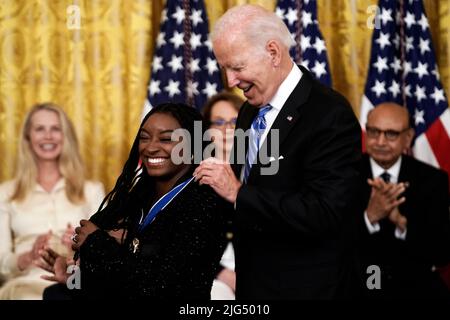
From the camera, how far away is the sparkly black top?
8.38 feet

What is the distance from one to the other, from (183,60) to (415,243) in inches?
82.8

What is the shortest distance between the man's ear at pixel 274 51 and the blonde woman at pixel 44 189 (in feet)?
8.11

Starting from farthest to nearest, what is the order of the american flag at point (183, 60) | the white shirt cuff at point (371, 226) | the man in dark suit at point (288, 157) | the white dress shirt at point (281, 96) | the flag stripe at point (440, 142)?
1. the american flag at point (183, 60)
2. the flag stripe at point (440, 142)
3. the white shirt cuff at point (371, 226)
4. the white dress shirt at point (281, 96)
5. the man in dark suit at point (288, 157)

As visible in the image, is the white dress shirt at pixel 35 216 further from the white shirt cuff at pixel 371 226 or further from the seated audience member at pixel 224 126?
the white shirt cuff at pixel 371 226

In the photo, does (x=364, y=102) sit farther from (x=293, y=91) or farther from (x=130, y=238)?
(x=130, y=238)

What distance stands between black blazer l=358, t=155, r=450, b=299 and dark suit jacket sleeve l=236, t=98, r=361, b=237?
1.85 metres

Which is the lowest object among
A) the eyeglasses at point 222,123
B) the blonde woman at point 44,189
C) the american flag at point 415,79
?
the blonde woman at point 44,189

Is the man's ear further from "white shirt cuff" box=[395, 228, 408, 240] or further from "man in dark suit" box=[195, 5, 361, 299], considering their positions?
"white shirt cuff" box=[395, 228, 408, 240]

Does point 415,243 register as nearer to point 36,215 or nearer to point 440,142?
point 440,142

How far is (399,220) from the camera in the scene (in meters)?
4.59

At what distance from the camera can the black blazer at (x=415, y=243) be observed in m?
4.50

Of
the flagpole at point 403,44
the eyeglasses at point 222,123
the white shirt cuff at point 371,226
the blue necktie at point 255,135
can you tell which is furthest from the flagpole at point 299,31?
the blue necktie at point 255,135

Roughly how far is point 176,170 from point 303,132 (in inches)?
17.7
